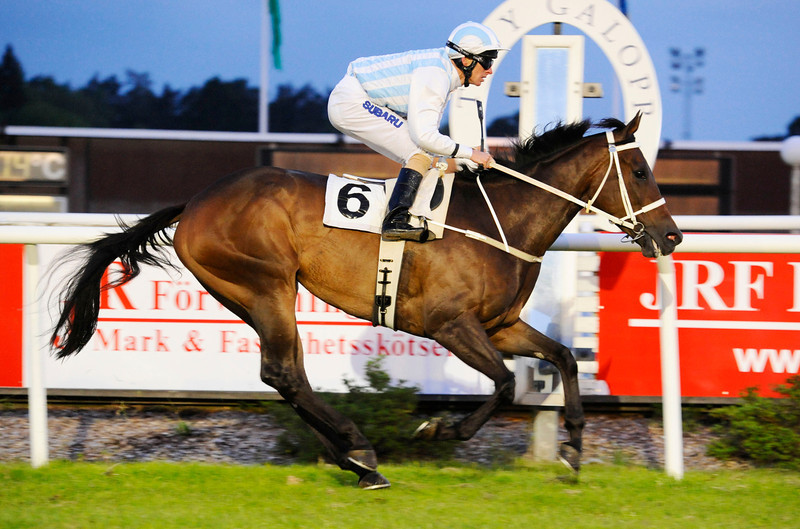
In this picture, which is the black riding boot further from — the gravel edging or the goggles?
the gravel edging

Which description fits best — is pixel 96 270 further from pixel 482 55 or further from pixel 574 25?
pixel 574 25

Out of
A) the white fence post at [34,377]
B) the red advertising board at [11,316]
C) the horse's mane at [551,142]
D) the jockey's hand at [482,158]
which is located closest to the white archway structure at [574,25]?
the horse's mane at [551,142]

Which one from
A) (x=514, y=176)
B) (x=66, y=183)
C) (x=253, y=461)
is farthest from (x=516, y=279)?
(x=66, y=183)

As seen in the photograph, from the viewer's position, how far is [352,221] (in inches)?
156

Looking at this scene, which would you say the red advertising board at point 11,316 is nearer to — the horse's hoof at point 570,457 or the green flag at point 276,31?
the horse's hoof at point 570,457

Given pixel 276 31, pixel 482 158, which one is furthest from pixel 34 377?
pixel 276 31

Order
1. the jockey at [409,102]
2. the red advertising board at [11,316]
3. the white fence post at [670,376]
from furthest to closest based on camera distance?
the red advertising board at [11,316] < the white fence post at [670,376] < the jockey at [409,102]

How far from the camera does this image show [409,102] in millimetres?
3844

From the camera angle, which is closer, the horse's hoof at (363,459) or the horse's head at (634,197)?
the horse's hoof at (363,459)

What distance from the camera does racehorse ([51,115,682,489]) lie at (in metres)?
3.93

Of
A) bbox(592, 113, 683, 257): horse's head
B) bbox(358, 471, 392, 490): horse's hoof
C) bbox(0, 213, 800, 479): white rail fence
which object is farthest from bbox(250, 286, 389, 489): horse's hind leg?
bbox(592, 113, 683, 257): horse's head

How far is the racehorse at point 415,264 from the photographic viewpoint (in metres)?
3.93

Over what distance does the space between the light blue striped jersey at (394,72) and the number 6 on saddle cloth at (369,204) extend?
0.38m

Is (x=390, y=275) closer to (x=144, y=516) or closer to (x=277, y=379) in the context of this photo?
(x=277, y=379)
